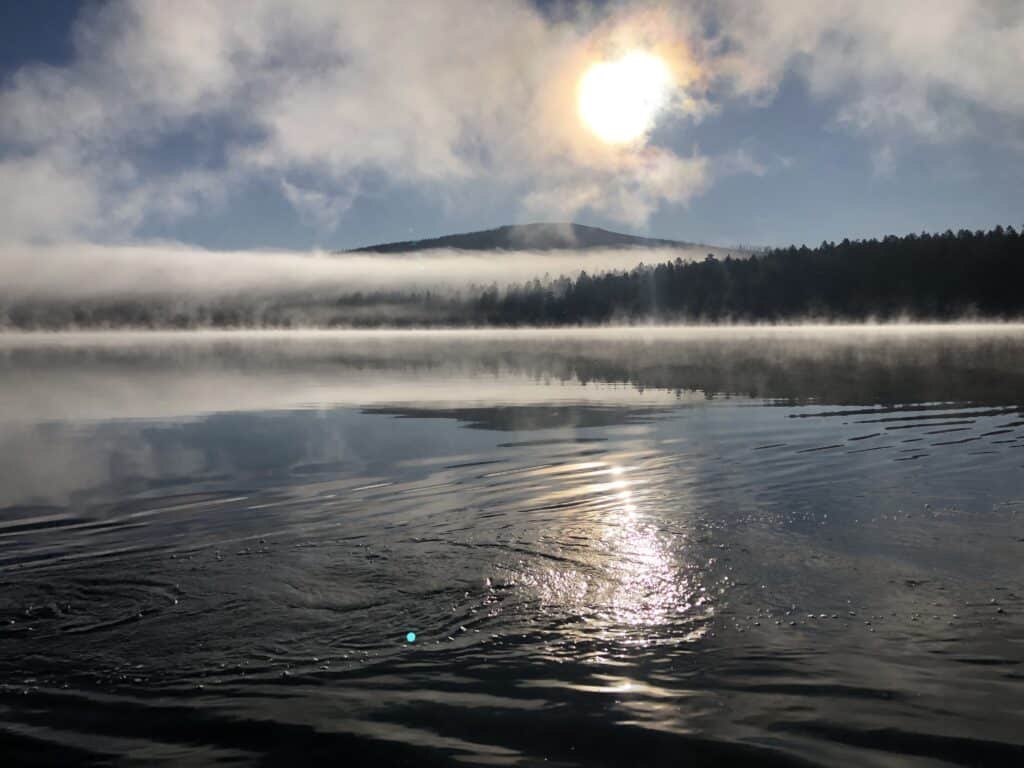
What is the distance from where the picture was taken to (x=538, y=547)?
1155 centimetres

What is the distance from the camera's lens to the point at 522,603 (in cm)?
A: 941

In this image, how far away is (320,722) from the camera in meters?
6.91

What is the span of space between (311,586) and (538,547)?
315 centimetres

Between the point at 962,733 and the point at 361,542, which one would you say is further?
the point at 361,542

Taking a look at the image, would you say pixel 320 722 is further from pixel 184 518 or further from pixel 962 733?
pixel 184 518

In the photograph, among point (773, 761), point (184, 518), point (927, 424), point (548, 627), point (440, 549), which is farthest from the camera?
point (927, 424)

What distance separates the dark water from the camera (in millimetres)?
6676

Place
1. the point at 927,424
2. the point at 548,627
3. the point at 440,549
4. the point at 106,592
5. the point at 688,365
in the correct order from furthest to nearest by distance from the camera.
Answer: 1. the point at 688,365
2. the point at 927,424
3. the point at 440,549
4. the point at 106,592
5. the point at 548,627

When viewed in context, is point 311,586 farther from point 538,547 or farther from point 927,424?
point 927,424

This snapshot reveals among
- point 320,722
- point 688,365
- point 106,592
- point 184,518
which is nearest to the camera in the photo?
point 320,722

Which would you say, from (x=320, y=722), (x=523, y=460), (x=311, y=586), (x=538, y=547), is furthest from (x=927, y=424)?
(x=320, y=722)

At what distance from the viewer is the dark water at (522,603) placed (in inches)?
263

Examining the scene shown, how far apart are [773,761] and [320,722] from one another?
3.57 meters

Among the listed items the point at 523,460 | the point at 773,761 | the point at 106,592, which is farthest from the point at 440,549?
the point at 523,460
